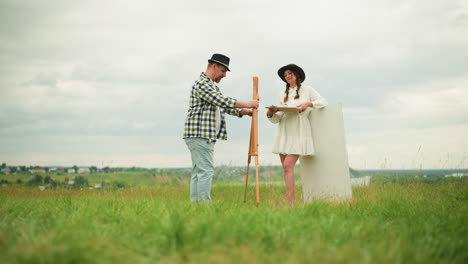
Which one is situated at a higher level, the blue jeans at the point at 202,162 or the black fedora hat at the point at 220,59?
the black fedora hat at the point at 220,59

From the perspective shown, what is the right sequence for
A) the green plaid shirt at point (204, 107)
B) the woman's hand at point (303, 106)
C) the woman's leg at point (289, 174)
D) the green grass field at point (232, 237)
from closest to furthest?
the green grass field at point (232, 237)
the green plaid shirt at point (204, 107)
the woman's hand at point (303, 106)
the woman's leg at point (289, 174)

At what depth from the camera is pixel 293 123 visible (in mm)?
6496

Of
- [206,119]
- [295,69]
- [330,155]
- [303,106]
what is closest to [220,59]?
[206,119]

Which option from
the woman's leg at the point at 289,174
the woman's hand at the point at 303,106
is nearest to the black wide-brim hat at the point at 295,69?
the woman's hand at the point at 303,106

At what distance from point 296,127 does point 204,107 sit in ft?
5.30

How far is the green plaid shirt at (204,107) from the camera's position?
19.4 ft

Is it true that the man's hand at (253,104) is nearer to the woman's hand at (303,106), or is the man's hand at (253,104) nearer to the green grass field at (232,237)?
the woman's hand at (303,106)

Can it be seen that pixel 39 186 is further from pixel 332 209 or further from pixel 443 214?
pixel 443 214

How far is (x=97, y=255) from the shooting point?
9.21 feet

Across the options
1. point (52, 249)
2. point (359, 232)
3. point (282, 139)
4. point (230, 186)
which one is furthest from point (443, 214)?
point (230, 186)

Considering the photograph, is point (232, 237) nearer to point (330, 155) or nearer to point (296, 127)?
point (296, 127)

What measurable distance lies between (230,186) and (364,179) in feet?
12.5

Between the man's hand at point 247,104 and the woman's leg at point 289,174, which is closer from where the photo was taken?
the man's hand at point 247,104

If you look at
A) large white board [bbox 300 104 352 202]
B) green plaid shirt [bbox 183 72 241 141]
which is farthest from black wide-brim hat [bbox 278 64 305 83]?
green plaid shirt [bbox 183 72 241 141]
